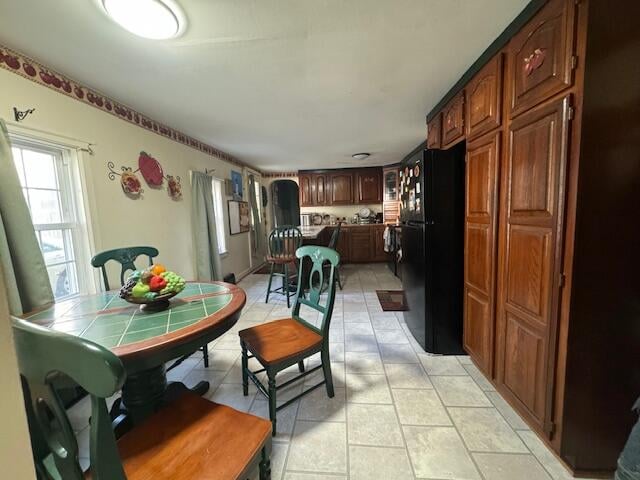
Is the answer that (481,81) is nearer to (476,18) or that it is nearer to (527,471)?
(476,18)

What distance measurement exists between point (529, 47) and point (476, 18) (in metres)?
0.30

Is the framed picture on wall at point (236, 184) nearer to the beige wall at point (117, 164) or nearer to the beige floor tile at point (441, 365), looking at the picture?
the beige wall at point (117, 164)

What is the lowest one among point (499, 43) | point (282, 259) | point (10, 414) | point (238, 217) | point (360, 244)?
point (360, 244)

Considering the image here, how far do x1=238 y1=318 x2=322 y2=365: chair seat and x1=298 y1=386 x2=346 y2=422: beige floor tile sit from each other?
0.38 metres

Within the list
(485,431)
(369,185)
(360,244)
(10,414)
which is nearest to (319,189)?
(369,185)

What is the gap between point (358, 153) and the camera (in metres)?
4.60

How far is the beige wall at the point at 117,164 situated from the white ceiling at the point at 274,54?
219 millimetres

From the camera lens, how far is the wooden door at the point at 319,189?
616 cm

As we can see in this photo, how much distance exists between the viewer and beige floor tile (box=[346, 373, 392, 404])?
1.71 m

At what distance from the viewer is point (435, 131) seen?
8.36 ft

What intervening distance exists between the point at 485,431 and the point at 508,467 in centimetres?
20

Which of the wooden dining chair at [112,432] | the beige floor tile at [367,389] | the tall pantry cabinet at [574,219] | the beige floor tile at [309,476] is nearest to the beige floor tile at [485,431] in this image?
the tall pantry cabinet at [574,219]

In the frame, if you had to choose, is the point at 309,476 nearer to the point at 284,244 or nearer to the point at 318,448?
the point at 318,448

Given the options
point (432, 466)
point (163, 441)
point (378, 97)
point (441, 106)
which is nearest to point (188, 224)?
point (378, 97)
